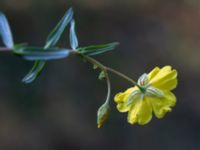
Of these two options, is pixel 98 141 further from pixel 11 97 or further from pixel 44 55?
pixel 44 55

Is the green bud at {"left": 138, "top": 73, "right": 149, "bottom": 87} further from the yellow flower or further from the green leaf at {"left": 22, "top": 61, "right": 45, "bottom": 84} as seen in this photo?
the green leaf at {"left": 22, "top": 61, "right": 45, "bottom": 84}

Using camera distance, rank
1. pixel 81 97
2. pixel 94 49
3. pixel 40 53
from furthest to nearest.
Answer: pixel 81 97 < pixel 94 49 < pixel 40 53

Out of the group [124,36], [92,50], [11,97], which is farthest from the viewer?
[124,36]

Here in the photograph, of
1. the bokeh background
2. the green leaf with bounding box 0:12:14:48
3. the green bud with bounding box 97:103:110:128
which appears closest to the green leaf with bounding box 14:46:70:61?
the green leaf with bounding box 0:12:14:48

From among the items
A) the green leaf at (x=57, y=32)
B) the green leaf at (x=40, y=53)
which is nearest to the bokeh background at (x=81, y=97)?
the green leaf at (x=57, y=32)

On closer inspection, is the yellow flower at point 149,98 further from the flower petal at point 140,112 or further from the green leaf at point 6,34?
the green leaf at point 6,34

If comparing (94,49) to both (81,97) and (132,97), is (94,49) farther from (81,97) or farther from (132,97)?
(81,97)

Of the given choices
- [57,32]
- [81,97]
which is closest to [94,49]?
[57,32]

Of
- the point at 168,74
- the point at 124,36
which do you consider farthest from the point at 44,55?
the point at 124,36
